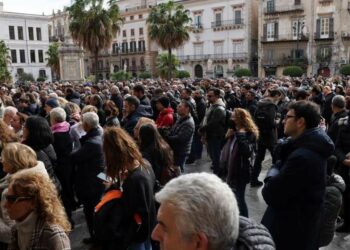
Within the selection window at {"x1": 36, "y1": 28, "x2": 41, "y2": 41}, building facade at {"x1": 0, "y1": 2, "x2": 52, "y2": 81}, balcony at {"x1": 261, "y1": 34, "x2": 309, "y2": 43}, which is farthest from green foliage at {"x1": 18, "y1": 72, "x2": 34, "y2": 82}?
balcony at {"x1": 261, "y1": 34, "x2": 309, "y2": 43}

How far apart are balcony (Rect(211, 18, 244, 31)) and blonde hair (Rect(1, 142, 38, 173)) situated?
47.0m

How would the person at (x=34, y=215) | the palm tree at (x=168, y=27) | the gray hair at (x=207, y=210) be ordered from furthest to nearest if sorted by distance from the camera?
1. the palm tree at (x=168, y=27)
2. the person at (x=34, y=215)
3. the gray hair at (x=207, y=210)

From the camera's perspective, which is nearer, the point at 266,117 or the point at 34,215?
the point at 34,215

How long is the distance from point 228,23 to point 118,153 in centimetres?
4776

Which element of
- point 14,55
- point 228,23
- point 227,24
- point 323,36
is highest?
point 228,23

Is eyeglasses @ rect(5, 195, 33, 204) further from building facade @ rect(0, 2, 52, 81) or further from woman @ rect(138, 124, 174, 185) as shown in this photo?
building facade @ rect(0, 2, 52, 81)

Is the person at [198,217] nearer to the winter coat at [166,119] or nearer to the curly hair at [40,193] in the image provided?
the curly hair at [40,193]

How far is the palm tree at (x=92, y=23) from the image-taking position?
1107 inches

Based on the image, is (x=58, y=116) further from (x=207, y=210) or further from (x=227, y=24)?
(x=227, y=24)

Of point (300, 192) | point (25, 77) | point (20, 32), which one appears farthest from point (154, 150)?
point (20, 32)

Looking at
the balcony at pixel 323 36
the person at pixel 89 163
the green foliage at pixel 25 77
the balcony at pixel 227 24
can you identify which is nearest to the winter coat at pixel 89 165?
the person at pixel 89 163

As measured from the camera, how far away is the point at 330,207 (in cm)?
319

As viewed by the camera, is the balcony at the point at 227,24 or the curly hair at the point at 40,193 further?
the balcony at the point at 227,24

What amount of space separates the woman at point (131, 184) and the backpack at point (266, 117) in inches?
170
